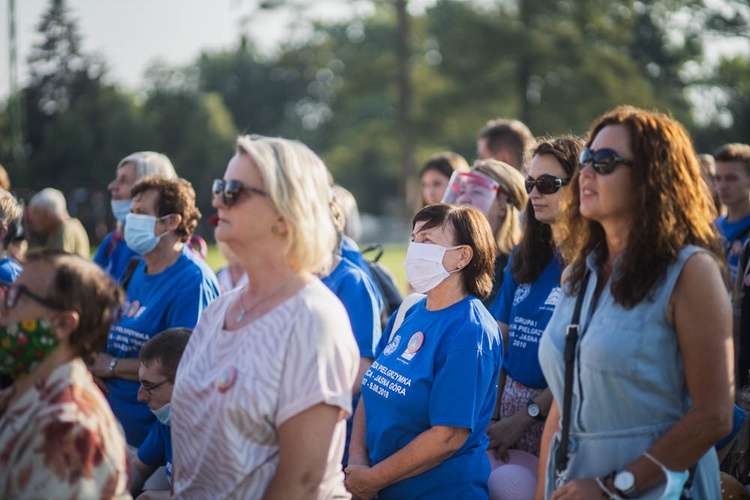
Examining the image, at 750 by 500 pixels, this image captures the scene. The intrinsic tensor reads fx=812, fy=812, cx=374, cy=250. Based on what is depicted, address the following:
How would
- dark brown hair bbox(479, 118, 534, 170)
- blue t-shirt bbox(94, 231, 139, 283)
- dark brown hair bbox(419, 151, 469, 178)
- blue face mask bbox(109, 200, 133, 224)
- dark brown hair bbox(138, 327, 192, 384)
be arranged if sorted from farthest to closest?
dark brown hair bbox(419, 151, 469, 178) → dark brown hair bbox(479, 118, 534, 170) → blue face mask bbox(109, 200, 133, 224) → blue t-shirt bbox(94, 231, 139, 283) → dark brown hair bbox(138, 327, 192, 384)

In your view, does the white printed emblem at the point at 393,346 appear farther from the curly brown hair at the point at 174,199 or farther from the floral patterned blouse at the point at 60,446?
the curly brown hair at the point at 174,199

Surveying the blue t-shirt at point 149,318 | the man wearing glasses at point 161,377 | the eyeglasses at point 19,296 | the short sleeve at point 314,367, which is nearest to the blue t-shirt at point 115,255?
the blue t-shirt at point 149,318

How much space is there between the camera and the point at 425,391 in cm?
373

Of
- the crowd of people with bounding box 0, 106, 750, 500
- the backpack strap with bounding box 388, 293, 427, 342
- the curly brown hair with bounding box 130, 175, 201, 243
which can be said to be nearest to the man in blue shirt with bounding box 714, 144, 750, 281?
the backpack strap with bounding box 388, 293, 427, 342

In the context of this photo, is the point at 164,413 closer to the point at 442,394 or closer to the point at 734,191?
the point at 442,394

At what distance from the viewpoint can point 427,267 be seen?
3.98m

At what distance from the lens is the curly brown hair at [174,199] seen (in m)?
5.24

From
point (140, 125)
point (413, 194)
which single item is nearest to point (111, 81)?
point (140, 125)

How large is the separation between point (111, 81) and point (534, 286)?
2142 inches

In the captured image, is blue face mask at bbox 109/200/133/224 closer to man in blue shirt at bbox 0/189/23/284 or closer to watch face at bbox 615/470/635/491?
man in blue shirt at bbox 0/189/23/284

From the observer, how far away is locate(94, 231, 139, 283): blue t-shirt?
234 inches

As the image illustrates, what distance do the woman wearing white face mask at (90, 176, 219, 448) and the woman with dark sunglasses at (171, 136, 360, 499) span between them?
1.92m

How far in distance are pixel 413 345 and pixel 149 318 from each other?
→ 1.86 meters

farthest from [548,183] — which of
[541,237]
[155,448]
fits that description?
[155,448]
